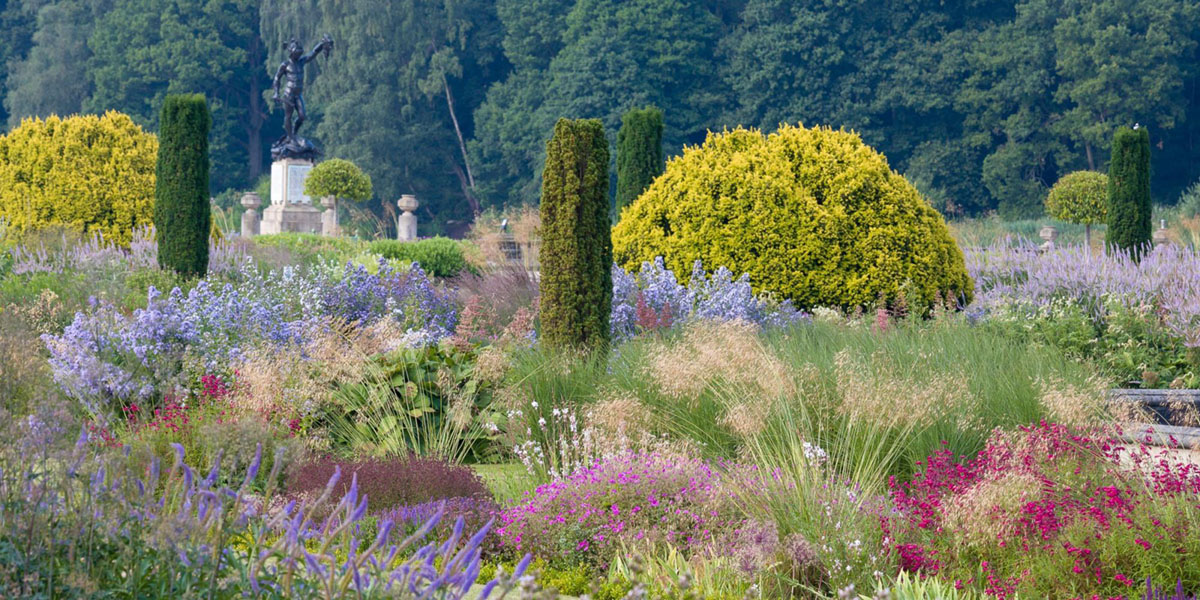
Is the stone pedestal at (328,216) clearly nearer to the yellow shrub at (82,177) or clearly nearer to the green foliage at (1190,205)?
the yellow shrub at (82,177)

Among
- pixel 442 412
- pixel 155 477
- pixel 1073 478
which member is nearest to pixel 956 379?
pixel 1073 478

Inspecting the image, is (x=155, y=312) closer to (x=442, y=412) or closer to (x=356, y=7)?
(x=442, y=412)

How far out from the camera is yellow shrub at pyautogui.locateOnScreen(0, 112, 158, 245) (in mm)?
15281

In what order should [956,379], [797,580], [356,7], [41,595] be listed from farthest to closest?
[356,7]
[956,379]
[797,580]
[41,595]

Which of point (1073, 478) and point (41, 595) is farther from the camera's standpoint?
point (1073, 478)

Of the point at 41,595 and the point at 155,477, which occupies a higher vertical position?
the point at 155,477

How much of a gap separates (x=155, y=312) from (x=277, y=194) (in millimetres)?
23136

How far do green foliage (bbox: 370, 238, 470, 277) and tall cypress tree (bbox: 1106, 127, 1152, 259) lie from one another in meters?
9.54

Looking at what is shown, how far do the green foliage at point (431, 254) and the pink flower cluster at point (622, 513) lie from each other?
44.4ft

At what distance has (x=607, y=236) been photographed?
836cm

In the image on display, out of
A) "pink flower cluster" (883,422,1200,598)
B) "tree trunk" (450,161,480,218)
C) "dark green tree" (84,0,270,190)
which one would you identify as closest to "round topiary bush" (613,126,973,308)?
"pink flower cluster" (883,422,1200,598)

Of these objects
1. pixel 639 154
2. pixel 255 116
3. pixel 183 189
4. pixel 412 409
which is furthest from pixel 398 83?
pixel 412 409

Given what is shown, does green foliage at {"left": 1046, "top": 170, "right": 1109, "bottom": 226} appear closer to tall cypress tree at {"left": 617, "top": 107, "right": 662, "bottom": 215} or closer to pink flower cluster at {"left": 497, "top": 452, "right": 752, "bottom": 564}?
tall cypress tree at {"left": 617, "top": 107, "right": 662, "bottom": 215}

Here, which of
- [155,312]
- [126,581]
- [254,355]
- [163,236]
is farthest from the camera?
[163,236]
